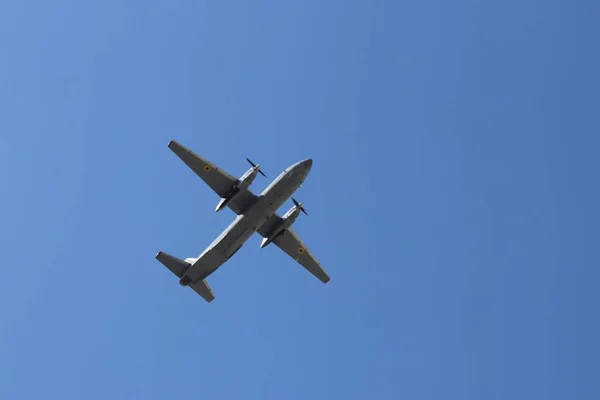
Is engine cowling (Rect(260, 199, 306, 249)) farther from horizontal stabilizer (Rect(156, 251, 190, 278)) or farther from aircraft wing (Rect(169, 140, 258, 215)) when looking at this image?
horizontal stabilizer (Rect(156, 251, 190, 278))

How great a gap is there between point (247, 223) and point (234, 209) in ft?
6.17

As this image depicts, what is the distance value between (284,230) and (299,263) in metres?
4.44

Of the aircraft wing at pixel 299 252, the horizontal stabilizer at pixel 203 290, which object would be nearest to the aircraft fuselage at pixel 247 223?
the horizontal stabilizer at pixel 203 290

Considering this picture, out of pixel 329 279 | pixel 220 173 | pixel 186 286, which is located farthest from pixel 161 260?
pixel 329 279

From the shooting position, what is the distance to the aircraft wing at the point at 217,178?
258ft

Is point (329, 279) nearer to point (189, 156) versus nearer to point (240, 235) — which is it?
point (240, 235)

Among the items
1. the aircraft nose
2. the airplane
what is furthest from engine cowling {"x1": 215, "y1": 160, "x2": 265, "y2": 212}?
the aircraft nose

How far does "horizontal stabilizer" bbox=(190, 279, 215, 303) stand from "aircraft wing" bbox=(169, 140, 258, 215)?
8036 millimetres

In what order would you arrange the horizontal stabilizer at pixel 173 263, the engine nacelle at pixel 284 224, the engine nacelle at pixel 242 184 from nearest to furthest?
the engine nacelle at pixel 242 184 < the horizontal stabilizer at pixel 173 263 < the engine nacelle at pixel 284 224

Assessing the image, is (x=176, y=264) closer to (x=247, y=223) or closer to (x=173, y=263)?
(x=173, y=263)

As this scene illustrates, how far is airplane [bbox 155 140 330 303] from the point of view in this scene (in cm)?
7812

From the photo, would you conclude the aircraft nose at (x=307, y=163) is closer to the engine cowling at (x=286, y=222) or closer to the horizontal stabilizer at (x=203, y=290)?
the engine cowling at (x=286, y=222)

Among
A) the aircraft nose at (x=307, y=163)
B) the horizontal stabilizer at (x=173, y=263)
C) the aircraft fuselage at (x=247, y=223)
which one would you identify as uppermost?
the aircraft nose at (x=307, y=163)

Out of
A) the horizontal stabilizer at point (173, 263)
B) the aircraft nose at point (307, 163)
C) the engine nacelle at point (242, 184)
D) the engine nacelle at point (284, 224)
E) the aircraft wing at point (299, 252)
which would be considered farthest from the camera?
the aircraft wing at point (299, 252)
